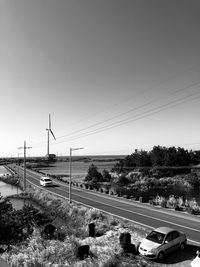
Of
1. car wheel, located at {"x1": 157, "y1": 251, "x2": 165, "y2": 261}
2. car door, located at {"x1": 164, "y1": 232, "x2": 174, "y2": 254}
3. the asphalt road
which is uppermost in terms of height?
car door, located at {"x1": 164, "y1": 232, "x2": 174, "y2": 254}

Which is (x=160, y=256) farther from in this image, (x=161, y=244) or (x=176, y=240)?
(x=176, y=240)

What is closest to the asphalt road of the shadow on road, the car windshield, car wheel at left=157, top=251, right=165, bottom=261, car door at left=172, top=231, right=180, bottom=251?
the shadow on road

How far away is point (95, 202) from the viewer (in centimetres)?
3997

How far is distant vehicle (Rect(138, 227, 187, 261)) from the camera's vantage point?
56.4ft

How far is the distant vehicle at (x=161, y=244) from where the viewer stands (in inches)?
677

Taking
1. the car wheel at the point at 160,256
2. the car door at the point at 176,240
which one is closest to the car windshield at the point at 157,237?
the car wheel at the point at 160,256

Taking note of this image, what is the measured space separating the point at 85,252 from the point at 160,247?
4832 millimetres

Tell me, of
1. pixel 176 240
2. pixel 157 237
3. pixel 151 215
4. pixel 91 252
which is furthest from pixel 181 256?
pixel 151 215

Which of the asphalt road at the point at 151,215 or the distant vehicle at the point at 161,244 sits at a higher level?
the distant vehicle at the point at 161,244

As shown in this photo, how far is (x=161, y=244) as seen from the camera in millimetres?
17641

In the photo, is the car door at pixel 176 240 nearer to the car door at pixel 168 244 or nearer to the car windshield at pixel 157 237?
the car door at pixel 168 244

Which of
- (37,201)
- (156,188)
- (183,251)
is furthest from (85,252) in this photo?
(156,188)

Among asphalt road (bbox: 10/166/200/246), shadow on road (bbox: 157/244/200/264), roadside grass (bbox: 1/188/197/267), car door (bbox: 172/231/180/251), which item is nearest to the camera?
roadside grass (bbox: 1/188/197/267)

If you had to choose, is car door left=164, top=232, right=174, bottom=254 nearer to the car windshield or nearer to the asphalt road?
the car windshield
